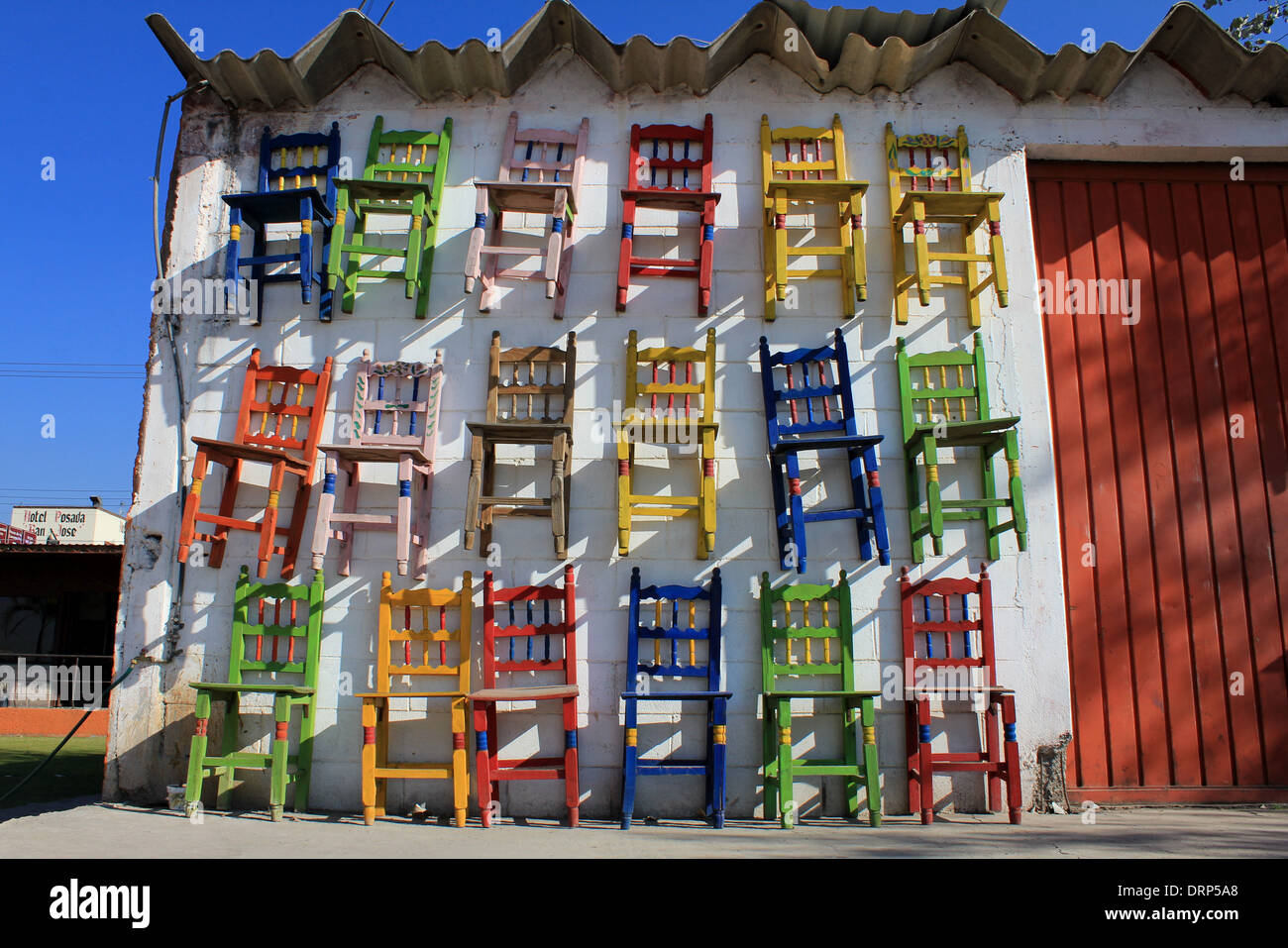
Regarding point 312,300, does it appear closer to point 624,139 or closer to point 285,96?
point 285,96

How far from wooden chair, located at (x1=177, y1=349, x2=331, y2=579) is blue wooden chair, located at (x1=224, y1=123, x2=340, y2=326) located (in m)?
0.44

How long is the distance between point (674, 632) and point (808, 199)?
261cm

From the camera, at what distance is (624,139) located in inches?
213

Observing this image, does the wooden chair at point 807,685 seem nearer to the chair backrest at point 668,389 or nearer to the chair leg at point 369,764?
the chair backrest at point 668,389

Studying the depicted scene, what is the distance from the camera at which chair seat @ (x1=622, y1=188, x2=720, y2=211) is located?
16.0 feet

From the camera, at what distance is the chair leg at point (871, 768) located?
163 inches

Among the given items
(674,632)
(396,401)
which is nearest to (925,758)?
(674,632)

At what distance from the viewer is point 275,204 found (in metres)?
5.02

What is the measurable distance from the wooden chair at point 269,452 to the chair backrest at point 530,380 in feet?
3.29

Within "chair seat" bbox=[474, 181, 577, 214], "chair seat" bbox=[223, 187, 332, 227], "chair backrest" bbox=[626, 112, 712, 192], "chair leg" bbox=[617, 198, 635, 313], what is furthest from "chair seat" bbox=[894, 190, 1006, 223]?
"chair seat" bbox=[223, 187, 332, 227]

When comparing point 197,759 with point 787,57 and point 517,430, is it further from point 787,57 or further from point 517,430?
point 787,57

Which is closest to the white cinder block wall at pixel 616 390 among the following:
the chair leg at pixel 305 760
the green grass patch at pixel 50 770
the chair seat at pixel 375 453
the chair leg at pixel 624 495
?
the chair leg at pixel 305 760
